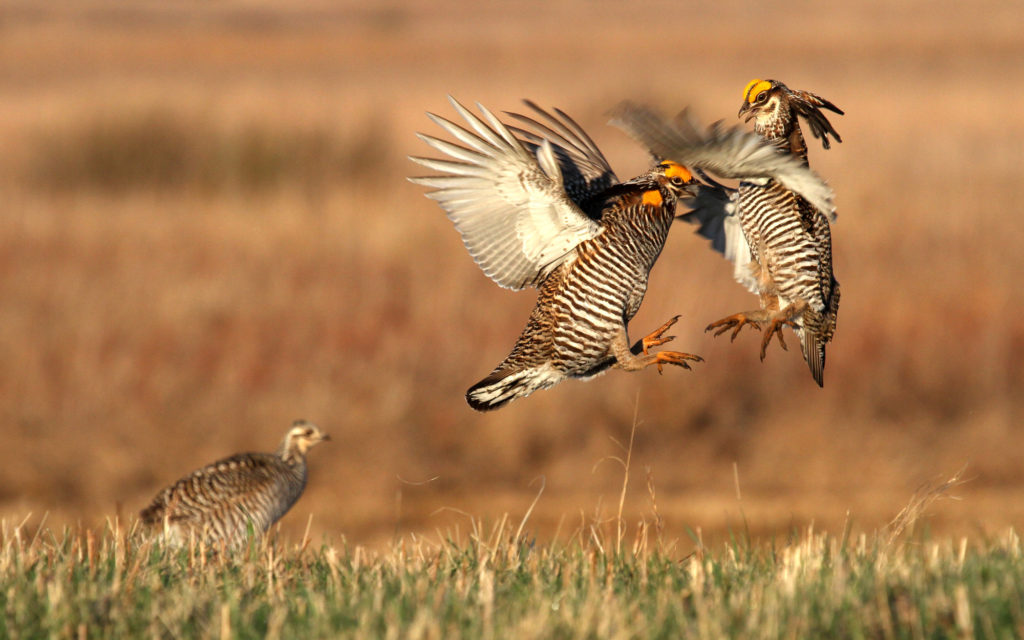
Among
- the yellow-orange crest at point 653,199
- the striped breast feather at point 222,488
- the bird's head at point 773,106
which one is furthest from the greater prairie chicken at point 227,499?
the bird's head at point 773,106

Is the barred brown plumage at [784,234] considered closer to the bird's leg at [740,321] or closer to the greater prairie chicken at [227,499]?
the bird's leg at [740,321]

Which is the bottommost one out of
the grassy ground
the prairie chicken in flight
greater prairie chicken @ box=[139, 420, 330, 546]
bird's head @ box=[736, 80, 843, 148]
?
the grassy ground

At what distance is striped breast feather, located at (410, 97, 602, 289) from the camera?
3.50 metres

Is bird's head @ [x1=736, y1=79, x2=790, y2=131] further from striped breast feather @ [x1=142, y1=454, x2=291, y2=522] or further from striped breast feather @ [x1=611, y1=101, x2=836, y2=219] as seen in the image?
striped breast feather @ [x1=142, y1=454, x2=291, y2=522]

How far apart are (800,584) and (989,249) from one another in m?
9.44

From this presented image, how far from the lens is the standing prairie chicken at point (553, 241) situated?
353 cm

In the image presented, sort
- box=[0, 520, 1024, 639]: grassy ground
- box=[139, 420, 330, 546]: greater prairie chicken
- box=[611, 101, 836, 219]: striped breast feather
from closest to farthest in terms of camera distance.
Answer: box=[0, 520, 1024, 639]: grassy ground < box=[611, 101, 836, 219]: striped breast feather < box=[139, 420, 330, 546]: greater prairie chicken

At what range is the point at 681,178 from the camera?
3758mm

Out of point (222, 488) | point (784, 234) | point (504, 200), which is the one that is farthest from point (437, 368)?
point (784, 234)

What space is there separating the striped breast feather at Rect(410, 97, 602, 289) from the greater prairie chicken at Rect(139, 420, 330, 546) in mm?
2590

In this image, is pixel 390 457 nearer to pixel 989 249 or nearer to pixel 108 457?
pixel 108 457

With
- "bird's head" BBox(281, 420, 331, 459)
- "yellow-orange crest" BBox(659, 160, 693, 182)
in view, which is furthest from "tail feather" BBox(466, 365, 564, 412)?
"bird's head" BBox(281, 420, 331, 459)

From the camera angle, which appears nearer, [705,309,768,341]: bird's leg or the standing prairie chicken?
[705,309,768,341]: bird's leg

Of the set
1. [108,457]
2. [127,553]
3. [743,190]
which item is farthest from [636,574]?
[108,457]
